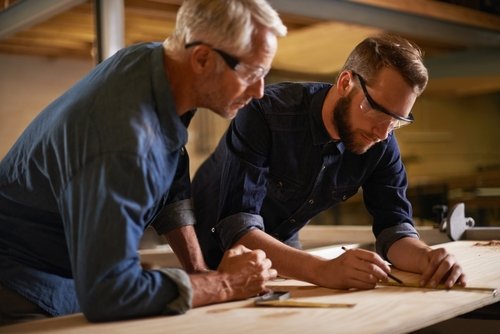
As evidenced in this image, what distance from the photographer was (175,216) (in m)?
2.32

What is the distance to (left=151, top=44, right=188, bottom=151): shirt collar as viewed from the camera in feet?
5.67

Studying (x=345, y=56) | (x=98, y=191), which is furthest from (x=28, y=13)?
(x=345, y=56)

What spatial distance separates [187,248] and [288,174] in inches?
20.9

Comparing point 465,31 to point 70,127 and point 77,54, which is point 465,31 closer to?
point 77,54

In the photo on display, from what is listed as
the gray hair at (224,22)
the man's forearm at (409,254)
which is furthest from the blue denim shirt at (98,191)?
the man's forearm at (409,254)

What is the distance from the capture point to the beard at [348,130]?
96.3 inches

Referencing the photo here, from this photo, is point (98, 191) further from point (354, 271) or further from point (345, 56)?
point (345, 56)

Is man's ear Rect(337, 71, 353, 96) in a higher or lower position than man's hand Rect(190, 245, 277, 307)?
higher

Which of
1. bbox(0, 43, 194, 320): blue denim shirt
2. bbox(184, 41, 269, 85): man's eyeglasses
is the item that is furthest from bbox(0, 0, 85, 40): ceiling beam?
bbox(184, 41, 269, 85): man's eyeglasses

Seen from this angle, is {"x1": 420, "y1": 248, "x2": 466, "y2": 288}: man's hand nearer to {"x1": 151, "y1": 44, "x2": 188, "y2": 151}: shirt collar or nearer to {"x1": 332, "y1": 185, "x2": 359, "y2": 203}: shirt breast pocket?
{"x1": 332, "y1": 185, "x2": 359, "y2": 203}: shirt breast pocket

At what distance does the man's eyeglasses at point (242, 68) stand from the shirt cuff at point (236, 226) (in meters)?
0.65

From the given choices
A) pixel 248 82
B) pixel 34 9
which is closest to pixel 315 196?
pixel 248 82

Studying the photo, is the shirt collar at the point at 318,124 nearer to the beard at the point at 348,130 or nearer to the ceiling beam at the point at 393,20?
the beard at the point at 348,130

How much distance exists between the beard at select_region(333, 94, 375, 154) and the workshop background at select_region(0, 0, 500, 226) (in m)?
1.77
